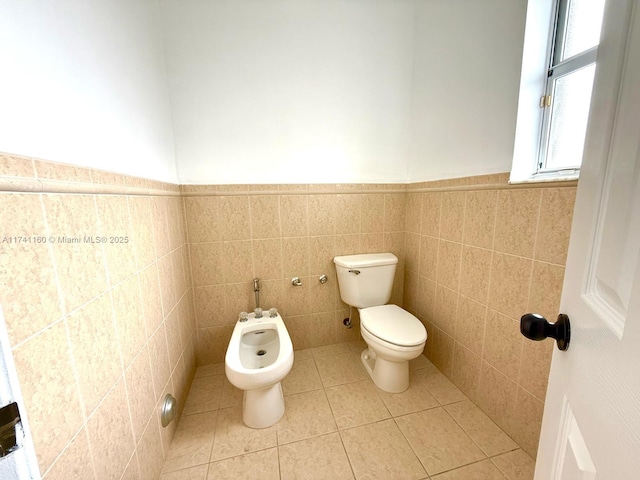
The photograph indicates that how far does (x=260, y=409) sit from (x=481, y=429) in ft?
3.61

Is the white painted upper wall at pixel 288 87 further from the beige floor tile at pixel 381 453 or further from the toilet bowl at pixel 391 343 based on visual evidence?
the beige floor tile at pixel 381 453

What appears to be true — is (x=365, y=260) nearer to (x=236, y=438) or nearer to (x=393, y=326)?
(x=393, y=326)

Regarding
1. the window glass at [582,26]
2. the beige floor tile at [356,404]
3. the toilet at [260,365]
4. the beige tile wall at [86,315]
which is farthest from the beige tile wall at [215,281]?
the window glass at [582,26]

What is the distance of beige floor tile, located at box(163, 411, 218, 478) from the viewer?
3.74ft

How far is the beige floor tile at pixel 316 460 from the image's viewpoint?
1079 mm

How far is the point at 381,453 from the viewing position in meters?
1.16

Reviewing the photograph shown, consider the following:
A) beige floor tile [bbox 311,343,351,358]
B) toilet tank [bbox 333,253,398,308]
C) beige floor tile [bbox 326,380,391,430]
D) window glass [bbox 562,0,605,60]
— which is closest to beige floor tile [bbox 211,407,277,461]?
beige floor tile [bbox 326,380,391,430]

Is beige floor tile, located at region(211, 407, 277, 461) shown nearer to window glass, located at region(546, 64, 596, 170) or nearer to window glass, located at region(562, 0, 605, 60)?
window glass, located at region(546, 64, 596, 170)

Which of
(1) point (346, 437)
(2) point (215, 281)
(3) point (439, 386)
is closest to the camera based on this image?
(1) point (346, 437)

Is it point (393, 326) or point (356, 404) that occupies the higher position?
point (393, 326)

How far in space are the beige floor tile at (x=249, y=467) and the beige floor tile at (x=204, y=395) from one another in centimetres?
35

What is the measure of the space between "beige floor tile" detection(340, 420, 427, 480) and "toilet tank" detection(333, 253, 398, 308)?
687 millimetres

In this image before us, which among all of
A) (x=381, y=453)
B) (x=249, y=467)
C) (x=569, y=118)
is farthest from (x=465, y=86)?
(x=249, y=467)

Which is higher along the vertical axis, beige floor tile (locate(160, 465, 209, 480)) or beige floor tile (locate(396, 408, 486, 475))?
beige floor tile (locate(396, 408, 486, 475))
